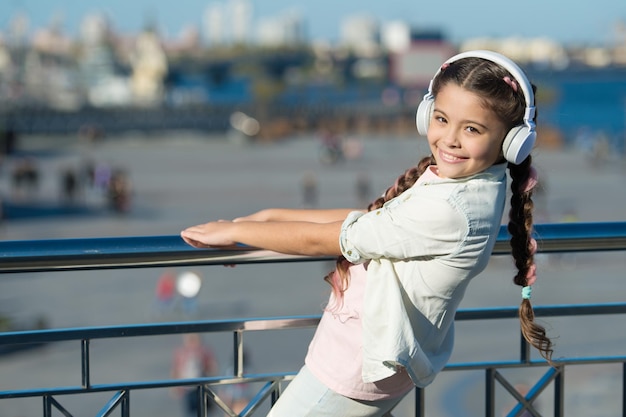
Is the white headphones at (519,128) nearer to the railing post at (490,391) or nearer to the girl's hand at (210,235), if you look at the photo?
the girl's hand at (210,235)

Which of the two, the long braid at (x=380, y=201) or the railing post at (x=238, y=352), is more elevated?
the long braid at (x=380, y=201)

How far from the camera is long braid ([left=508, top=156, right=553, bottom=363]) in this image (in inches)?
83.6

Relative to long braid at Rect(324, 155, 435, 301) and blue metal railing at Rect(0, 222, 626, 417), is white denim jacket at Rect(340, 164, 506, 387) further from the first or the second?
blue metal railing at Rect(0, 222, 626, 417)

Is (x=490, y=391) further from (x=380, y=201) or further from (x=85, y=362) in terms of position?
(x=85, y=362)

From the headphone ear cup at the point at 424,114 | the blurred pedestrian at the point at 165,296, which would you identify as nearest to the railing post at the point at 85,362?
the headphone ear cup at the point at 424,114

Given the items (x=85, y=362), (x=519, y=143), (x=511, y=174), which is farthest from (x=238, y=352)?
(x=519, y=143)

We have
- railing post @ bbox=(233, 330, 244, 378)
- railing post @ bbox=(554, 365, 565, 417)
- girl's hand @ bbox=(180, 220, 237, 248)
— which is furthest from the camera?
railing post @ bbox=(554, 365, 565, 417)

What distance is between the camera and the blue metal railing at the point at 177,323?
2.42 metres

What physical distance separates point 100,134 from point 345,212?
2693 inches

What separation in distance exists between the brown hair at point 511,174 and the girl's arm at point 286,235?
6 centimetres

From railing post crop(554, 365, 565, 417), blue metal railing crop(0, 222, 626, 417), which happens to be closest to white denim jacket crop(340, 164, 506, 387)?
blue metal railing crop(0, 222, 626, 417)

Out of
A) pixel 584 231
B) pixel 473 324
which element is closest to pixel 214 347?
pixel 473 324

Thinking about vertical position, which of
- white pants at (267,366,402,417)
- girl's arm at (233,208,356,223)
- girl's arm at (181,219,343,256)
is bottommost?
white pants at (267,366,402,417)

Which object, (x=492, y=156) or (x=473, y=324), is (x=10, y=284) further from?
(x=492, y=156)
